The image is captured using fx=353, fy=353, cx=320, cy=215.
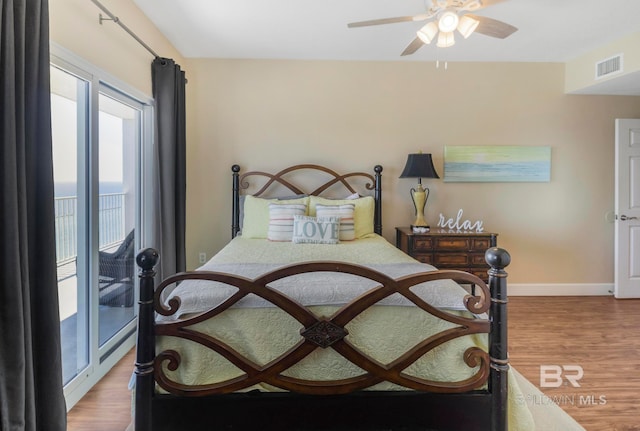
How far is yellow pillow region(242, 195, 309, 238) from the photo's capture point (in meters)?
3.34

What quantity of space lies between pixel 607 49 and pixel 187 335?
4.50 meters

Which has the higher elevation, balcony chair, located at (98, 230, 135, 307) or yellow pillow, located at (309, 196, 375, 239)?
yellow pillow, located at (309, 196, 375, 239)

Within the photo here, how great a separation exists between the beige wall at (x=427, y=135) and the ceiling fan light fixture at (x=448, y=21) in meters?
1.68

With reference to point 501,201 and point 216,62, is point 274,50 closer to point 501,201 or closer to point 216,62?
point 216,62

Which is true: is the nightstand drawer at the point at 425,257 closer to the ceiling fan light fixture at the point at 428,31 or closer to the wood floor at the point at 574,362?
the wood floor at the point at 574,362

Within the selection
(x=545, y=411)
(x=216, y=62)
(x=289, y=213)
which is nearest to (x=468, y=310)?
(x=545, y=411)

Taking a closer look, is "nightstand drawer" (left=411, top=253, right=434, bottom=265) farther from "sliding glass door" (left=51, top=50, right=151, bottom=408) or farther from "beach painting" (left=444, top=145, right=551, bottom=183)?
"sliding glass door" (left=51, top=50, right=151, bottom=408)

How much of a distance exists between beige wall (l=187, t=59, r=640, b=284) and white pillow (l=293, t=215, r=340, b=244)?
106cm

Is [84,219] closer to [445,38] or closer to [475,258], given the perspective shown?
[445,38]

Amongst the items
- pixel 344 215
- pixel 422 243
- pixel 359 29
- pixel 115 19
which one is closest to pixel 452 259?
pixel 422 243

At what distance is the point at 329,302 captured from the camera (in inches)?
61.4

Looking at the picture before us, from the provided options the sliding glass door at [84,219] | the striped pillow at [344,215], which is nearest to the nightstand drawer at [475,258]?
the striped pillow at [344,215]

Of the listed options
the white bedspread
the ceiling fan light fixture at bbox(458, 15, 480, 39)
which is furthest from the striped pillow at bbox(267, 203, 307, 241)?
the ceiling fan light fixture at bbox(458, 15, 480, 39)

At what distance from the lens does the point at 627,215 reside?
3955mm
